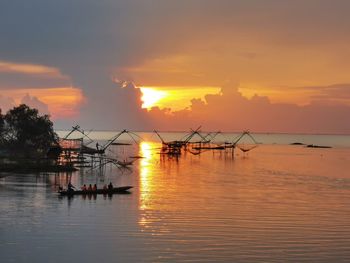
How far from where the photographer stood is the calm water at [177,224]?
26.6m

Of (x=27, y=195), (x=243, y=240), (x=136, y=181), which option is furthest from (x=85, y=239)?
(x=136, y=181)

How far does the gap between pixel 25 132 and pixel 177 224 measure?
152 feet

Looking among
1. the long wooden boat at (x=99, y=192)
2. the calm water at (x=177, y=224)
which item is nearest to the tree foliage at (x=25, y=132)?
the calm water at (x=177, y=224)

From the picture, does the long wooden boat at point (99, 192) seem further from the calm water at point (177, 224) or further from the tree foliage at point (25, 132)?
the tree foliage at point (25, 132)

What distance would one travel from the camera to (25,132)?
74.4 metres

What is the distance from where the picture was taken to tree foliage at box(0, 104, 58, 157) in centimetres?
7488

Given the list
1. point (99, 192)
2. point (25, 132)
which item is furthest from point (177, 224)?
point (25, 132)

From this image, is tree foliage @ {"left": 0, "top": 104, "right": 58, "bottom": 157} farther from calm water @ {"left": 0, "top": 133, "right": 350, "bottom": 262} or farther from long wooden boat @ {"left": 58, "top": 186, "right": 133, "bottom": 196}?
long wooden boat @ {"left": 58, "top": 186, "right": 133, "bottom": 196}

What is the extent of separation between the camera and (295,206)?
43.3 meters

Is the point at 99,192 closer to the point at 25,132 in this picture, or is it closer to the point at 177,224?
the point at 177,224

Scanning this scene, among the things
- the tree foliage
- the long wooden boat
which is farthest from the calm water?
the tree foliage

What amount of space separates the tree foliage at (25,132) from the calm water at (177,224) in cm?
1704

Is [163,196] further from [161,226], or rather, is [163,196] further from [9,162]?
[9,162]

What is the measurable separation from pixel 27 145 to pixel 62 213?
134ft
